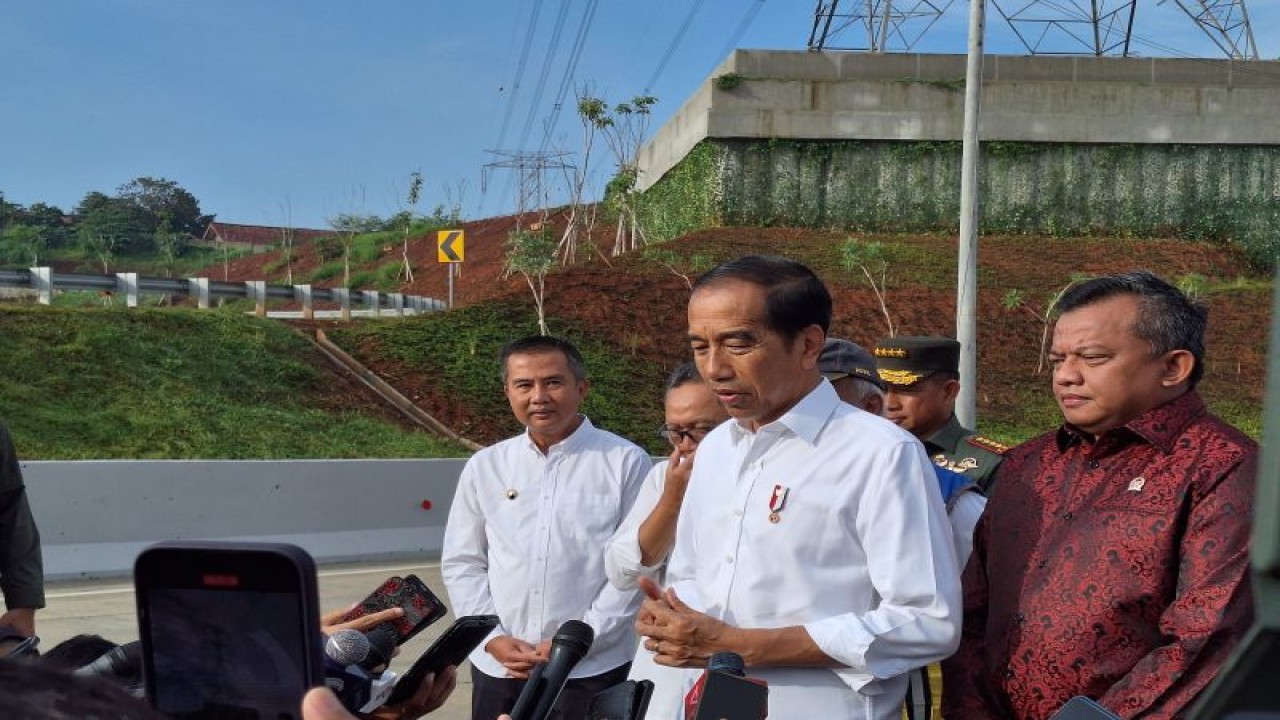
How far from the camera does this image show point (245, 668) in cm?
217

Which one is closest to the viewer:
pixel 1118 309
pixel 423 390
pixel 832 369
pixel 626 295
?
pixel 1118 309

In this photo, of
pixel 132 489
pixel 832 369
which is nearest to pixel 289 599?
pixel 832 369

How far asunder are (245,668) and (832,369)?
257 cm

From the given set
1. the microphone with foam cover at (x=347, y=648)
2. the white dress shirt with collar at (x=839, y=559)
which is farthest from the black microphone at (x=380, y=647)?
the white dress shirt with collar at (x=839, y=559)

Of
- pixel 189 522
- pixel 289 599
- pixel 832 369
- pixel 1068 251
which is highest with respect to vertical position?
pixel 1068 251

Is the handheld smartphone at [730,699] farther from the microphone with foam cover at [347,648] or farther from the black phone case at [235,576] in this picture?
the microphone with foam cover at [347,648]

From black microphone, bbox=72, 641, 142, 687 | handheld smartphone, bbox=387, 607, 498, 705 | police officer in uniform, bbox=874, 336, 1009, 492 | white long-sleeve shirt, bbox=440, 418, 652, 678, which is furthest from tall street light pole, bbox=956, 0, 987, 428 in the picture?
black microphone, bbox=72, 641, 142, 687

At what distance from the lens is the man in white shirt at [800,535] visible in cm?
297

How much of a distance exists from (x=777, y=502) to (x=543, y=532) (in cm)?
200

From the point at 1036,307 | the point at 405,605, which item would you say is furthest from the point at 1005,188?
the point at 405,605

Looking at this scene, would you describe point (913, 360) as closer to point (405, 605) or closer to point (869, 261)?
point (405, 605)

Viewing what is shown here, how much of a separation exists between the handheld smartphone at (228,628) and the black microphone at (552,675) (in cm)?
49

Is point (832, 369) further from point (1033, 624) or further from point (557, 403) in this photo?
point (1033, 624)

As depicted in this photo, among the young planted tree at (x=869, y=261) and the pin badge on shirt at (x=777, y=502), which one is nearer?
the pin badge on shirt at (x=777, y=502)
